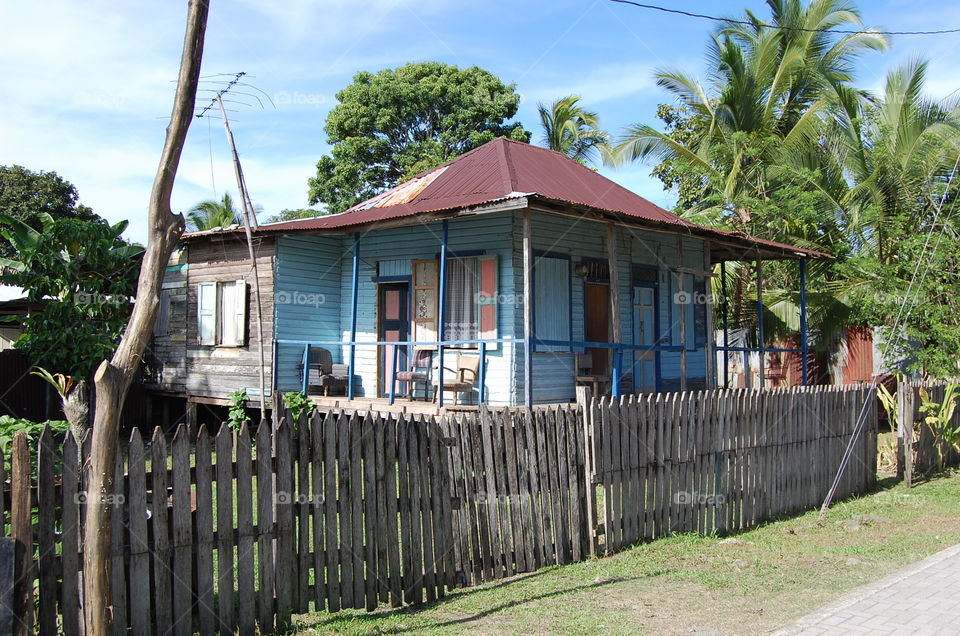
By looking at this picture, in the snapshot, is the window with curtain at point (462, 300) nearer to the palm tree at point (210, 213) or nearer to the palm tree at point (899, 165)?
the palm tree at point (899, 165)

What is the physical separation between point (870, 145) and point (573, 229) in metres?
12.7

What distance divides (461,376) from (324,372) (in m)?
3.14

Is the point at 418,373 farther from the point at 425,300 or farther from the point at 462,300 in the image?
the point at 425,300

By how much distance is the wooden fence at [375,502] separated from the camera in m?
4.49

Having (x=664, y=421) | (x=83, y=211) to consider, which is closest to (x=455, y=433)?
(x=664, y=421)

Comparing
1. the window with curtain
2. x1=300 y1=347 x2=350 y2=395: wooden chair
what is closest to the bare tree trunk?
the window with curtain

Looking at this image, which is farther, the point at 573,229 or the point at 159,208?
the point at 573,229

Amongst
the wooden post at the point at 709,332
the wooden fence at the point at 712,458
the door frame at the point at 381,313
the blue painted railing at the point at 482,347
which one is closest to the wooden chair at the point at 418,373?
the blue painted railing at the point at 482,347

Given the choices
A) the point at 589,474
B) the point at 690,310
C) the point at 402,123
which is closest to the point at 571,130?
the point at 402,123

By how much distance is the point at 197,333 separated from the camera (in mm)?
15633

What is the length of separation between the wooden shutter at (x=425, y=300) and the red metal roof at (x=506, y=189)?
110 centimetres

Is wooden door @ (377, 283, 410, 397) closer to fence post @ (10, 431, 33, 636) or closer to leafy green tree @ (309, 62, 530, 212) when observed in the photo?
fence post @ (10, 431, 33, 636)

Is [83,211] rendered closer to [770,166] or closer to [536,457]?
[770,166]

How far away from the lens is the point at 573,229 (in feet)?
45.5
